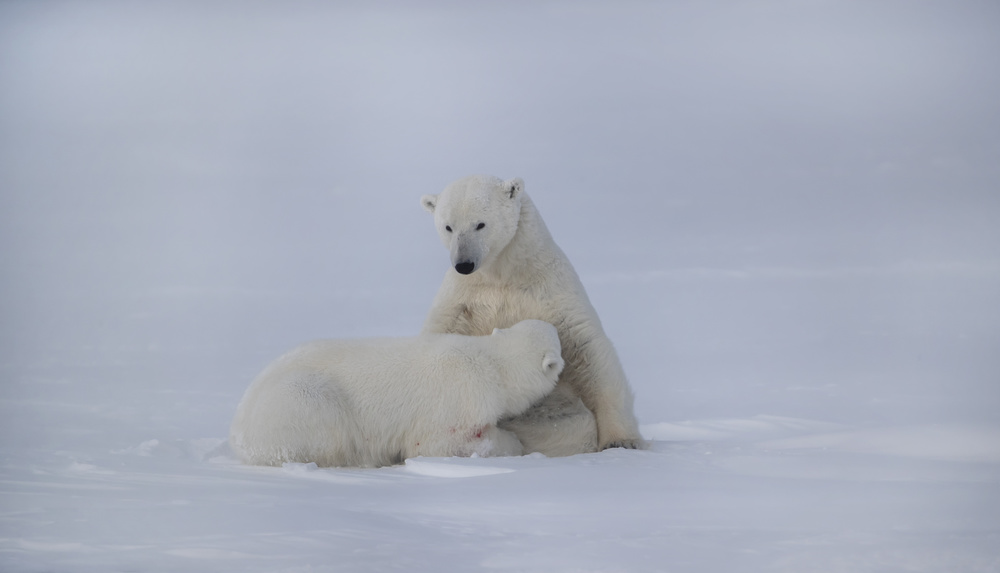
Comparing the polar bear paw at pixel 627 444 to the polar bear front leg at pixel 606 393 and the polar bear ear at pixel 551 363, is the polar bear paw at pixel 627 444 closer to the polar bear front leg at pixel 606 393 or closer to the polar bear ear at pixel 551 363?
the polar bear front leg at pixel 606 393

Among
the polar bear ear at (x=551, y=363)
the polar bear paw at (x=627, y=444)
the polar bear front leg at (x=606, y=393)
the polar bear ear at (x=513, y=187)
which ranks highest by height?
the polar bear ear at (x=513, y=187)

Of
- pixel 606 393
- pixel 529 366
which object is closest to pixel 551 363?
pixel 529 366

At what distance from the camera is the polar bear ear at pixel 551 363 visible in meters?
4.86

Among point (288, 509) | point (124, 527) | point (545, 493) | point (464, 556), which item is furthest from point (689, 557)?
point (124, 527)

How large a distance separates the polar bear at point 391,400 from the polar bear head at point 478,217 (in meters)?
0.61

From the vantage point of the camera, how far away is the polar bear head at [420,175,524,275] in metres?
5.32

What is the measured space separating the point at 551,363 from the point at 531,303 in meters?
0.90

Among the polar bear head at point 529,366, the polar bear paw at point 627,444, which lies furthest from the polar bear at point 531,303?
the polar bear head at point 529,366

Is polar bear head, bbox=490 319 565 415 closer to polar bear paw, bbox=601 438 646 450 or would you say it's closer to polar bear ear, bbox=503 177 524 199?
polar bear paw, bbox=601 438 646 450

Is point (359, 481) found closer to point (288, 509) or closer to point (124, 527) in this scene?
point (288, 509)

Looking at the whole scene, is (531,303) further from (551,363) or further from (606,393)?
(551,363)

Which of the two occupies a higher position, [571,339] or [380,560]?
[571,339]

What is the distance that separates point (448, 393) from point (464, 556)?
6.91ft

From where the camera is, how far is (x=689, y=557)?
103 inches
